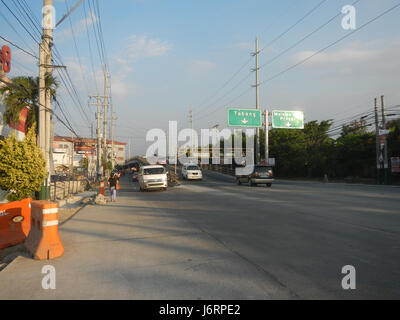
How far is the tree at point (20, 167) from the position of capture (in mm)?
11625

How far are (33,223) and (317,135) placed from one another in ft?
190

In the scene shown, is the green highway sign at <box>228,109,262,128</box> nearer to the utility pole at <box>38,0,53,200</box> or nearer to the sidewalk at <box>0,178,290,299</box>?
the utility pole at <box>38,0,53,200</box>

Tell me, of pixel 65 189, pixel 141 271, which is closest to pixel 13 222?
pixel 141 271

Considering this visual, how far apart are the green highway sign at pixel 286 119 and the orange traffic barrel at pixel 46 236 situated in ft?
106

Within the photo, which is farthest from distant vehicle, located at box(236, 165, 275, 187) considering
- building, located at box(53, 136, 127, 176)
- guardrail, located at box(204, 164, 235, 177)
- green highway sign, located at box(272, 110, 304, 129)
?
guardrail, located at box(204, 164, 235, 177)

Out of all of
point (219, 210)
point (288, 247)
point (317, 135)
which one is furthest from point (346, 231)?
point (317, 135)

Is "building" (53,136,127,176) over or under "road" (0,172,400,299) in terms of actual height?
over

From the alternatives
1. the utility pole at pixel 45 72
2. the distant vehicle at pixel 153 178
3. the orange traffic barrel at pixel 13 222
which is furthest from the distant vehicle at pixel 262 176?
the orange traffic barrel at pixel 13 222

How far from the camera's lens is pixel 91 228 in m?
Answer: 9.74

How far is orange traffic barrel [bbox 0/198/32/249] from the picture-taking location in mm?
8359

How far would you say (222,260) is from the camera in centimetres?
605

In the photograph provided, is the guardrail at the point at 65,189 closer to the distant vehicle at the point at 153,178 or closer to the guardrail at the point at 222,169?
the distant vehicle at the point at 153,178

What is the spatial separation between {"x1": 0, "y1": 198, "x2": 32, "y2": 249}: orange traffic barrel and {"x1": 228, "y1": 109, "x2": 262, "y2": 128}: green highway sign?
2824 cm
